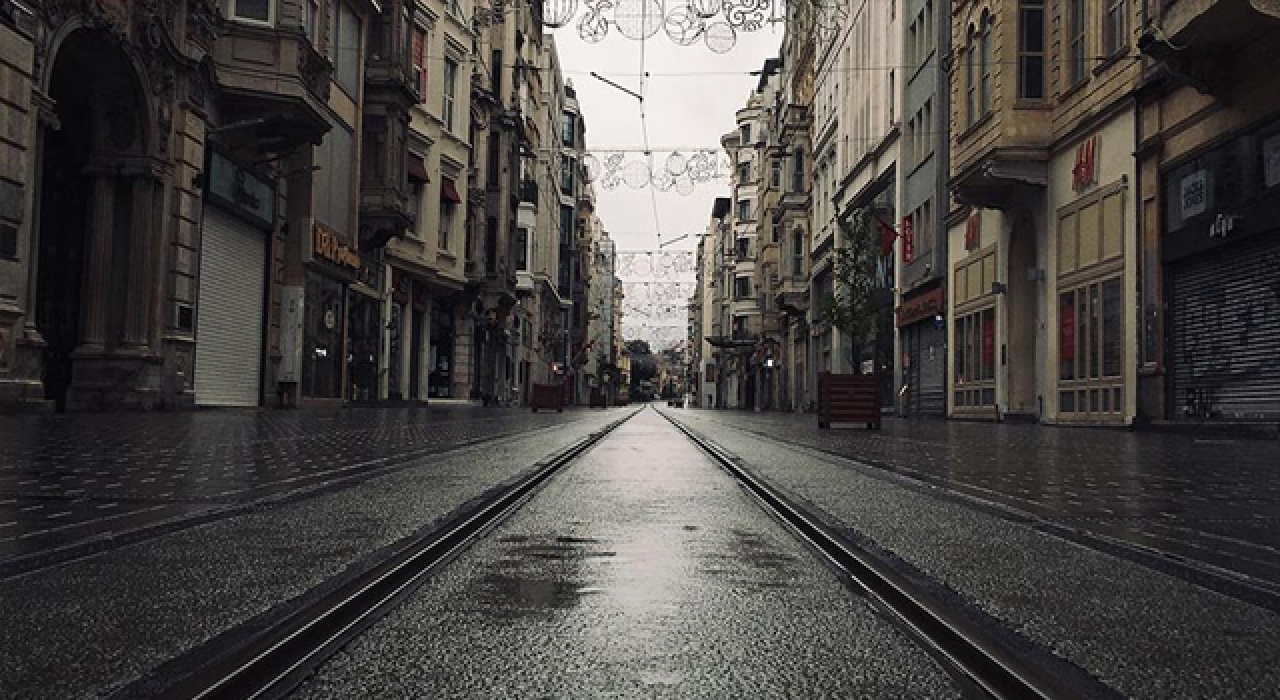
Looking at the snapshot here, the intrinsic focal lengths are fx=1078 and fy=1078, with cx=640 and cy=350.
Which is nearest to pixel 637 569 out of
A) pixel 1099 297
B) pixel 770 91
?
pixel 1099 297

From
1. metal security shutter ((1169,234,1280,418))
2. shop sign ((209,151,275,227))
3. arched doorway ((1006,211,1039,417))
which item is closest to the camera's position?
metal security shutter ((1169,234,1280,418))

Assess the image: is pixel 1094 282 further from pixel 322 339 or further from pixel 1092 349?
pixel 322 339

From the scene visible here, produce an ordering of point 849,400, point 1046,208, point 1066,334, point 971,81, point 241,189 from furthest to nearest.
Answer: point 971,81, point 1046,208, point 1066,334, point 241,189, point 849,400

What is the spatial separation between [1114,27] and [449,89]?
24.8 meters

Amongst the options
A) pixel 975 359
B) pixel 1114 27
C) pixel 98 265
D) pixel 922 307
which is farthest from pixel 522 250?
pixel 98 265

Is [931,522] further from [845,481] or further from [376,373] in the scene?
[376,373]

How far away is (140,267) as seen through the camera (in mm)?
17734

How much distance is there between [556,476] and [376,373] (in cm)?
2502

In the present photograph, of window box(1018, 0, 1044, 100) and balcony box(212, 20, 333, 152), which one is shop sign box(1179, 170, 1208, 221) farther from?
balcony box(212, 20, 333, 152)

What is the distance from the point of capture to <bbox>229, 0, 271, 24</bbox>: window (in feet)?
68.5

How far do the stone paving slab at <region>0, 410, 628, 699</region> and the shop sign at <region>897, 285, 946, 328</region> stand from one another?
27.0 metres

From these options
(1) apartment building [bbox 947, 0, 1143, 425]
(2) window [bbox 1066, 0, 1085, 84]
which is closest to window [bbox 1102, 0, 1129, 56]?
(1) apartment building [bbox 947, 0, 1143, 425]

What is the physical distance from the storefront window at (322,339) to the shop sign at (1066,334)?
16.8 metres

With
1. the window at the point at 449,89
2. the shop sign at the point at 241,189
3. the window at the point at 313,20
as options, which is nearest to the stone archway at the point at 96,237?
the shop sign at the point at 241,189
